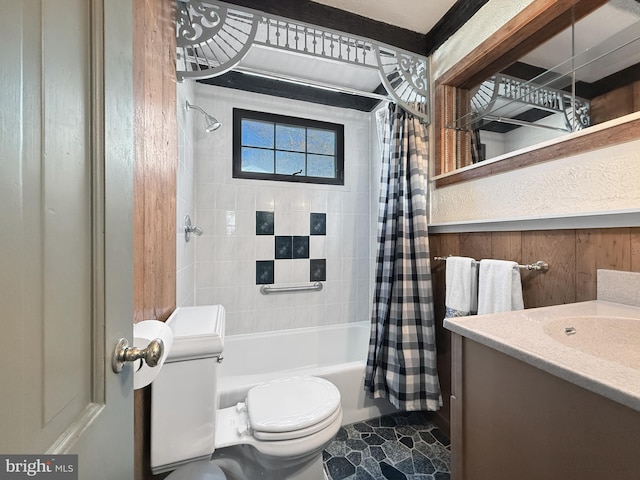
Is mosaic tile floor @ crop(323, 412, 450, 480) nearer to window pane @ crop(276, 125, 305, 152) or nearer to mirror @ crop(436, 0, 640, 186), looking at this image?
mirror @ crop(436, 0, 640, 186)

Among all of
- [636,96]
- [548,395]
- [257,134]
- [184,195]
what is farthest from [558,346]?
[257,134]

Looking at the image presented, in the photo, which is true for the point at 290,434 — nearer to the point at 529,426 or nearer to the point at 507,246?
the point at 529,426

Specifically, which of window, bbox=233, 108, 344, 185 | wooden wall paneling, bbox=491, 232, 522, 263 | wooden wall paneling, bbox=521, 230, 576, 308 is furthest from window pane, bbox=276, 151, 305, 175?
wooden wall paneling, bbox=521, 230, 576, 308

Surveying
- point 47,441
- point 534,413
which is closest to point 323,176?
point 534,413

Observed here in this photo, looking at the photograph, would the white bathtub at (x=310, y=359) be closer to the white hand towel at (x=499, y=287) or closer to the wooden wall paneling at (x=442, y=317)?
the wooden wall paneling at (x=442, y=317)

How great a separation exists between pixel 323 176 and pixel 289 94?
708mm

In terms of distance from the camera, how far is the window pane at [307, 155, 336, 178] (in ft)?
7.55

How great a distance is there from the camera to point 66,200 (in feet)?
1.20

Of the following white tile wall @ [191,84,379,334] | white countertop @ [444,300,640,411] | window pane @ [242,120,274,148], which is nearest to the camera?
white countertop @ [444,300,640,411]

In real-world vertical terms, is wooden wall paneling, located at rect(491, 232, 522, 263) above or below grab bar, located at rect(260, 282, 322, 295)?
above

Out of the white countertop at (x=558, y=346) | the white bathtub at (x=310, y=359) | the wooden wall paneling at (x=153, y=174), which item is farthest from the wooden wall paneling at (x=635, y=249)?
the wooden wall paneling at (x=153, y=174)

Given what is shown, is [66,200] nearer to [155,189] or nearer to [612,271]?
[155,189]

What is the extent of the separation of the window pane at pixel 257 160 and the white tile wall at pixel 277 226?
4.4 inches

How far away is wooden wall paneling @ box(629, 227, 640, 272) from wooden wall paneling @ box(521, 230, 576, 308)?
16cm
